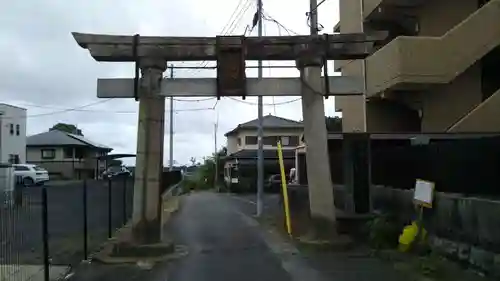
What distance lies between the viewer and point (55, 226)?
15961 millimetres

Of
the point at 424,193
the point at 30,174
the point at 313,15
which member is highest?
the point at 313,15

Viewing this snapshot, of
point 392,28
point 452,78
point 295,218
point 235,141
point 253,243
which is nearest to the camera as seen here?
point 253,243

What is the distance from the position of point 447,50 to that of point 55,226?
12132mm

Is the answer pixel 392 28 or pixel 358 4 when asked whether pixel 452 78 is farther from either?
pixel 358 4

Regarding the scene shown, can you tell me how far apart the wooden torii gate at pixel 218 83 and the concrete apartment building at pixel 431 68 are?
430 cm

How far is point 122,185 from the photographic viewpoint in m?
20.4

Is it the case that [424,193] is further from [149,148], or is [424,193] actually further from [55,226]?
[55,226]

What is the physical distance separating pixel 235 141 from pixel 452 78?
5852 centimetres

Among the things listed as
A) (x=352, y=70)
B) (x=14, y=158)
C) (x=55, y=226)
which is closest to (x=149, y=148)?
(x=55, y=226)

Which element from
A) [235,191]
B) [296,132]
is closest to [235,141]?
[296,132]

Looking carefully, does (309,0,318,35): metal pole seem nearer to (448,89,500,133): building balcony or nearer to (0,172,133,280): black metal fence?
(448,89,500,133): building balcony

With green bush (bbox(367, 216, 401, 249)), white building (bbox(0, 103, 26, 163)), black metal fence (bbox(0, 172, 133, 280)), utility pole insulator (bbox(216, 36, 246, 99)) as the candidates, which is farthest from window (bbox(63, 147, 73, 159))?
green bush (bbox(367, 216, 401, 249))

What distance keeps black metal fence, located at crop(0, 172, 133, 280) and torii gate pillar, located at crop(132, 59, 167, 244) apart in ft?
4.07

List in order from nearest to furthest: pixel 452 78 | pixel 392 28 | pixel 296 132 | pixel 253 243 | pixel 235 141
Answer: pixel 253 243 → pixel 452 78 → pixel 392 28 → pixel 296 132 → pixel 235 141
